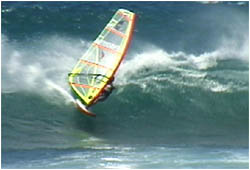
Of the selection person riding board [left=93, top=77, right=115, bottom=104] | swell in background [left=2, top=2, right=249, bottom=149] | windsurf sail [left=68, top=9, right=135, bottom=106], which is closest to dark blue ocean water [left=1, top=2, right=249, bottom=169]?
swell in background [left=2, top=2, right=249, bottom=149]

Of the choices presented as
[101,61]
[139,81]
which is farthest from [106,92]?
[139,81]

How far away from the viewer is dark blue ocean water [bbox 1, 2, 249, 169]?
17.9 meters

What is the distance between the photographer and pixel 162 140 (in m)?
19.2

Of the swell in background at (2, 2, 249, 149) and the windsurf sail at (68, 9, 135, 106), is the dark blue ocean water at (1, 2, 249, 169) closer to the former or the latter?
the swell in background at (2, 2, 249, 149)

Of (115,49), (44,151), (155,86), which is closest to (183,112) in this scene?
(155,86)

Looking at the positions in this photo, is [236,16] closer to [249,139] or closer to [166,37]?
[166,37]

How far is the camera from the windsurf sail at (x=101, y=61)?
1998 centimetres

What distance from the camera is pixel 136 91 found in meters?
21.5

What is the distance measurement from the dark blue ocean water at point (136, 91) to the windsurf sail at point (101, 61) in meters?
0.85

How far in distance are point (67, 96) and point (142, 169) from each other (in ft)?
19.6

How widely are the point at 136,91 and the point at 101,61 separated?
1.58m

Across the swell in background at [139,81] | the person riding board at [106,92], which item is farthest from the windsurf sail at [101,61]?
the swell in background at [139,81]

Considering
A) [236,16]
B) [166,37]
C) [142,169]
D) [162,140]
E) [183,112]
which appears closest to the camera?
[142,169]

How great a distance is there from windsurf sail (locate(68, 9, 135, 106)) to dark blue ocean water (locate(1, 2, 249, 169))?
846 mm
